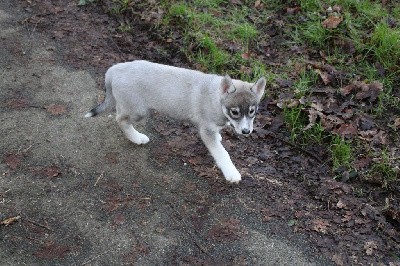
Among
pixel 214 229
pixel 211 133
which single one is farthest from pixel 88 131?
pixel 214 229

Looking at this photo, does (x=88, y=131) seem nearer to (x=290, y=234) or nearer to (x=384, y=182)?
(x=290, y=234)

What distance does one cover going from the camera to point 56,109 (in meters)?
5.43

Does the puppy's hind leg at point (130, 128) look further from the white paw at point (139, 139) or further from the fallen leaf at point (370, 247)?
the fallen leaf at point (370, 247)

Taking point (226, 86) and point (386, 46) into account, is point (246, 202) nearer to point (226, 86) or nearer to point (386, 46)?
point (226, 86)

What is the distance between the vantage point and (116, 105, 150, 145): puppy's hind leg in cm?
479

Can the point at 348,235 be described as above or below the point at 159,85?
below

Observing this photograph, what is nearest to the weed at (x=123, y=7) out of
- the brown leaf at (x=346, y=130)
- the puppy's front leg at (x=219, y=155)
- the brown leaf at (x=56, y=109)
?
the brown leaf at (x=56, y=109)

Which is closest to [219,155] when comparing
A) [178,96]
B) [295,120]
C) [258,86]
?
[178,96]

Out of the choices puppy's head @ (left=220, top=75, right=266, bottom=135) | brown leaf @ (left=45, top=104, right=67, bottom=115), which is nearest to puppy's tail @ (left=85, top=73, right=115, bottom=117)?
brown leaf @ (left=45, top=104, right=67, bottom=115)

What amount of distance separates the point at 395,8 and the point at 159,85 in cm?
386

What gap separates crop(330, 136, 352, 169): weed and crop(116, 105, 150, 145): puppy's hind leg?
1877 millimetres

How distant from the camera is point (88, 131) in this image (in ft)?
17.1

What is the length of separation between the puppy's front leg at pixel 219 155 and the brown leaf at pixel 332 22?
257 cm

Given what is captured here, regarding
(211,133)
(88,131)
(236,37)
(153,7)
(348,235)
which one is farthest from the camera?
(153,7)
